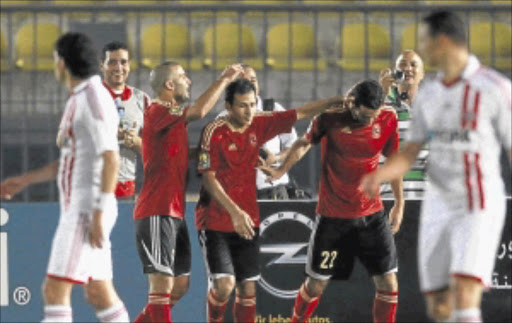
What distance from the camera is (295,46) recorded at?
15125 mm

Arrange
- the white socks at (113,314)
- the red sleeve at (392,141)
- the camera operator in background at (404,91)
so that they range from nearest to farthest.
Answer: the white socks at (113,314) < the red sleeve at (392,141) < the camera operator in background at (404,91)

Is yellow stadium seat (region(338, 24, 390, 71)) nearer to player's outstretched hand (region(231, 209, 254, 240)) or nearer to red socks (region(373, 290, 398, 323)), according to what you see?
red socks (region(373, 290, 398, 323))

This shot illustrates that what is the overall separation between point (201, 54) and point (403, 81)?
5902 millimetres

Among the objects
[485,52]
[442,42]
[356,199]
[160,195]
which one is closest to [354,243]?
[356,199]

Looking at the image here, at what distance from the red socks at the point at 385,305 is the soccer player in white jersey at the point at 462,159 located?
2402mm

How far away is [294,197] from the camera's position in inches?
416

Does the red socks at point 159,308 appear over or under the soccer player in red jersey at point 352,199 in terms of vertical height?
under

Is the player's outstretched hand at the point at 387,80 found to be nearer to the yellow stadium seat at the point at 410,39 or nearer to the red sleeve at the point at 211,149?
the red sleeve at the point at 211,149

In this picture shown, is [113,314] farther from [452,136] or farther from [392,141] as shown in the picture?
[392,141]

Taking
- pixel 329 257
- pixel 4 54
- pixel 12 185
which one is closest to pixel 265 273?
pixel 329 257

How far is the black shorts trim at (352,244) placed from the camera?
8828 mm

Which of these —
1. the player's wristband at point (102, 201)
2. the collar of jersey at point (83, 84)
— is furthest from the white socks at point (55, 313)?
the collar of jersey at point (83, 84)

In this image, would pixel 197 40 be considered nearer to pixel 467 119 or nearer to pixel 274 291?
pixel 274 291

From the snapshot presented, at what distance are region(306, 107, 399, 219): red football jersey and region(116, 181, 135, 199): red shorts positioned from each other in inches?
66.9
